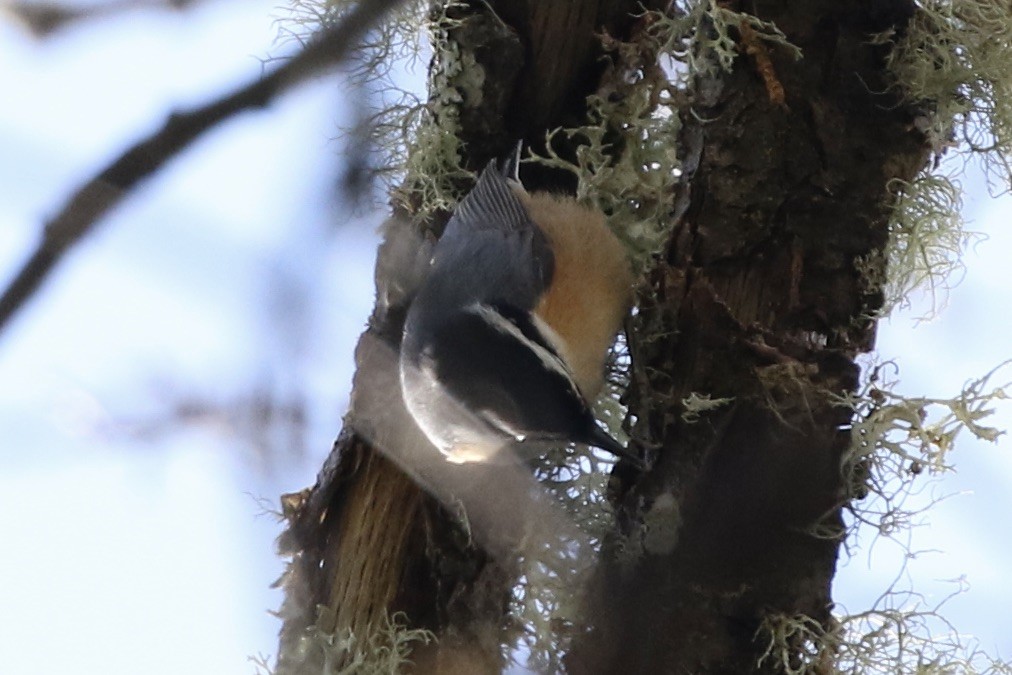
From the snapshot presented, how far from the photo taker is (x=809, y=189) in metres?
1.66

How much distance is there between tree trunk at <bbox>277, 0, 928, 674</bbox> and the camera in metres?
1.56

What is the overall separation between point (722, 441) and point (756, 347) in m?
0.14

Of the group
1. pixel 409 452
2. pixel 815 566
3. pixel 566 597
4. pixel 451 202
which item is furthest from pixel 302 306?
pixel 815 566

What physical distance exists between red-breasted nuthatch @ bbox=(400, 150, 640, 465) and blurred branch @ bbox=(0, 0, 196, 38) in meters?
0.67

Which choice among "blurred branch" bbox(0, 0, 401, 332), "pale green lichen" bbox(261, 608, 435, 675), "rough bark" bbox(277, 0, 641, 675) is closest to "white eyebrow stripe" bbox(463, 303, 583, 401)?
"rough bark" bbox(277, 0, 641, 675)

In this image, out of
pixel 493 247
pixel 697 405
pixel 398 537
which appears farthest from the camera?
pixel 493 247

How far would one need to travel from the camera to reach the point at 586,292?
2037mm

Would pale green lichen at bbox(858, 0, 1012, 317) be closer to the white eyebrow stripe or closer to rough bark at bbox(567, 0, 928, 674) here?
rough bark at bbox(567, 0, 928, 674)

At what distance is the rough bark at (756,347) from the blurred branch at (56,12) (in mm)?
827

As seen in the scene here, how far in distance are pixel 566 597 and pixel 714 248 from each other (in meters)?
0.58

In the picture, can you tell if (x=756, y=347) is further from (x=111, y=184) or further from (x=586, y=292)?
(x=111, y=184)

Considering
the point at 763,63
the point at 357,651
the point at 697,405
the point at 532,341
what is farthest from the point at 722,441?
the point at 357,651

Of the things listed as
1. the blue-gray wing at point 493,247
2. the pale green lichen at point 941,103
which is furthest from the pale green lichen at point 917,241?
the blue-gray wing at point 493,247

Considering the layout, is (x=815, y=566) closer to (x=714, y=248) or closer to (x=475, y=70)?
(x=714, y=248)
